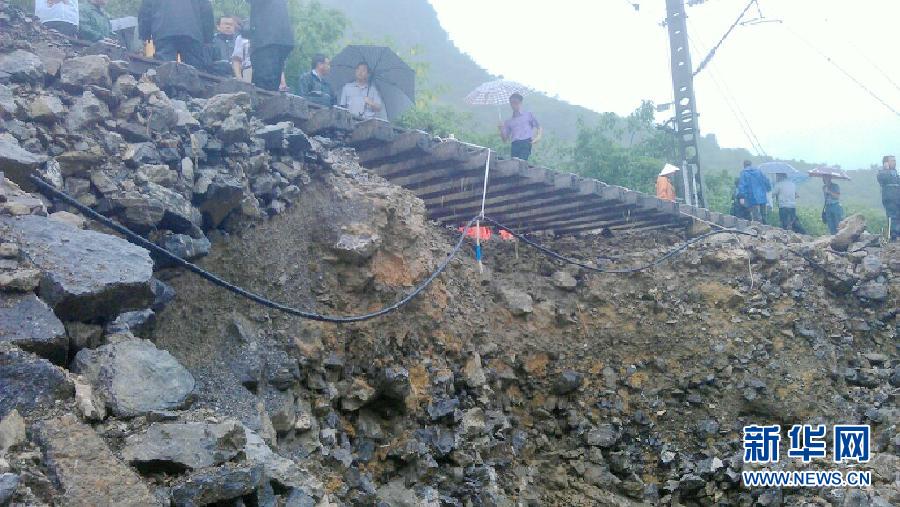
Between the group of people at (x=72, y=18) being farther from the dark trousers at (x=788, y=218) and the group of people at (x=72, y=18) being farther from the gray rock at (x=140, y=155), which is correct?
the dark trousers at (x=788, y=218)

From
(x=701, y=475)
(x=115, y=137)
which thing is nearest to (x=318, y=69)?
(x=115, y=137)

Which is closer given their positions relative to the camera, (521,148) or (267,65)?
(267,65)

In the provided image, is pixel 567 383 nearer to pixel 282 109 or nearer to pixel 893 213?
pixel 282 109

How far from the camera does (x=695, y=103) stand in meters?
11.7

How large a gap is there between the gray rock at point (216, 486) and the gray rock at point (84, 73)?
3.25 meters

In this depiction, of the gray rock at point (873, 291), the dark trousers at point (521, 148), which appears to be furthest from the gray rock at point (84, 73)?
the gray rock at point (873, 291)

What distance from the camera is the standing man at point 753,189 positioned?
10.8m

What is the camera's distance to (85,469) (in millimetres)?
2434

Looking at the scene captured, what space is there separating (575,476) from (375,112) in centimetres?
413

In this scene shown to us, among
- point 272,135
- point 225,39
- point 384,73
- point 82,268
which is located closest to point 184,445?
point 82,268

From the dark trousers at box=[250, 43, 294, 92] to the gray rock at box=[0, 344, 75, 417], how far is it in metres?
4.74

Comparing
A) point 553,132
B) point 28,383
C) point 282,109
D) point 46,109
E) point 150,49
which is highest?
point 553,132

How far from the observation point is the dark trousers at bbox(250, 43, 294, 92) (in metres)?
6.98

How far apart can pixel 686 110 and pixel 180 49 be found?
822cm
